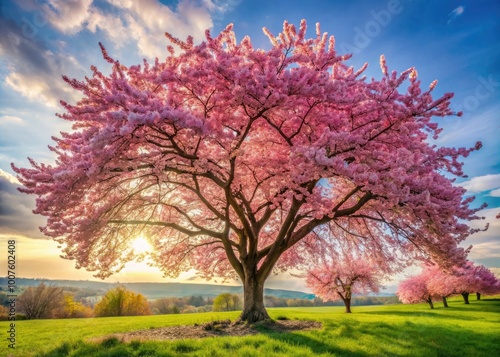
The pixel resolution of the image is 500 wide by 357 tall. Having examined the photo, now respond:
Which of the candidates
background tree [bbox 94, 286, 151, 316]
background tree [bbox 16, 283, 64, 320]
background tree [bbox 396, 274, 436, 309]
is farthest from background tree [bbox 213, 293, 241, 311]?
background tree [bbox 396, 274, 436, 309]

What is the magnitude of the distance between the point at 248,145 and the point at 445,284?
49.3 metres

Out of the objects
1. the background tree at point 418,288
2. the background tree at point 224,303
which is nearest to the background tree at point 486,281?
the background tree at point 418,288

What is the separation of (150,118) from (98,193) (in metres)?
5.70

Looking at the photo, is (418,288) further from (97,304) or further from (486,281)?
(97,304)

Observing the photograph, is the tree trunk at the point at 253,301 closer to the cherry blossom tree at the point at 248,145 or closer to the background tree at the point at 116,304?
the cherry blossom tree at the point at 248,145

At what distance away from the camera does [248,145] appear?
13.1 metres

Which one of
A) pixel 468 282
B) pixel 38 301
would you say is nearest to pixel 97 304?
pixel 38 301

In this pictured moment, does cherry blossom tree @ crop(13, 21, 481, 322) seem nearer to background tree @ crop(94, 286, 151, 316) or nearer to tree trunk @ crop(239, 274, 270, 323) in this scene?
tree trunk @ crop(239, 274, 270, 323)

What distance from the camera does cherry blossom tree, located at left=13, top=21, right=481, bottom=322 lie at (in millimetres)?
8250

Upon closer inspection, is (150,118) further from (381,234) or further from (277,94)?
(381,234)

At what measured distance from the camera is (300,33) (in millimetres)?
9875

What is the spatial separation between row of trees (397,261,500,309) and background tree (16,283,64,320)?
49689mm

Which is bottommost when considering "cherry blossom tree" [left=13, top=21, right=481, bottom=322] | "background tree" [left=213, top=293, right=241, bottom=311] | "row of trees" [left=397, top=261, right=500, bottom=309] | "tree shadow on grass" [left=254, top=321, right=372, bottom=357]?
"background tree" [left=213, top=293, right=241, bottom=311]

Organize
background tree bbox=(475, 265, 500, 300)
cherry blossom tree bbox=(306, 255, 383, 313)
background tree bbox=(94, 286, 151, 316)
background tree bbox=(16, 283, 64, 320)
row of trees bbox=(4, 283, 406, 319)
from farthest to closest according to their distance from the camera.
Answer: background tree bbox=(475, 265, 500, 300), background tree bbox=(94, 286, 151, 316), cherry blossom tree bbox=(306, 255, 383, 313), row of trees bbox=(4, 283, 406, 319), background tree bbox=(16, 283, 64, 320)
